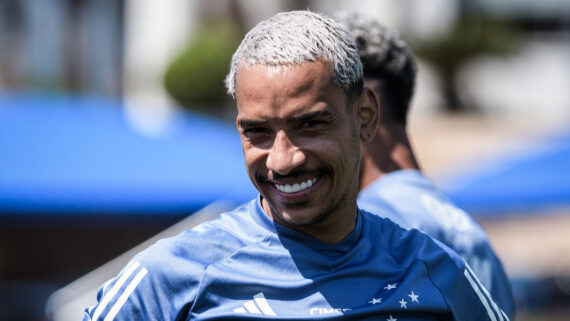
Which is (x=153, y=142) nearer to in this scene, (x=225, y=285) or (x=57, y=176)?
(x=57, y=176)

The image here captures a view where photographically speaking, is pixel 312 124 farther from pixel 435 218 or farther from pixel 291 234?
pixel 435 218

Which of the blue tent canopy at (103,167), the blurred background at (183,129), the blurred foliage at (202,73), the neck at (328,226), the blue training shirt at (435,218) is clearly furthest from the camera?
the blurred foliage at (202,73)

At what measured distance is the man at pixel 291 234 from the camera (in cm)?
185

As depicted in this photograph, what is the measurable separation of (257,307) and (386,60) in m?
1.20

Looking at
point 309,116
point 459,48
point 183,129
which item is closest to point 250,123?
point 309,116

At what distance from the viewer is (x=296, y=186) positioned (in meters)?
1.89

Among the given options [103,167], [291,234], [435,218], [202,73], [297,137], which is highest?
[297,137]

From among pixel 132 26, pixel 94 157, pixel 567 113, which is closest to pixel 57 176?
pixel 94 157

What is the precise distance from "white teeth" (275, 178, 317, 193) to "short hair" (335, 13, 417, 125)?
93cm

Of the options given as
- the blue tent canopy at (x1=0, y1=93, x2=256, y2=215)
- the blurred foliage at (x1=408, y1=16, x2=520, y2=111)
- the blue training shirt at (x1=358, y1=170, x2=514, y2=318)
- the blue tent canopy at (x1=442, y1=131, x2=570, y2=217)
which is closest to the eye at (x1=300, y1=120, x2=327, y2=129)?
the blue training shirt at (x1=358, y1=170, x2=514, y2=318)

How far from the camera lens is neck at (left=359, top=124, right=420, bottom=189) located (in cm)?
273

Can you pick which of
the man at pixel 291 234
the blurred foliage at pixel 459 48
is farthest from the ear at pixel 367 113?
the blurred foliage at pixel 459 48

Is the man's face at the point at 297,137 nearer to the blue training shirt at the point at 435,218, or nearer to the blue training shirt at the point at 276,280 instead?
the blue training shirt at the point at 276,280

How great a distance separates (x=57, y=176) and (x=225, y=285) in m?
3.64
